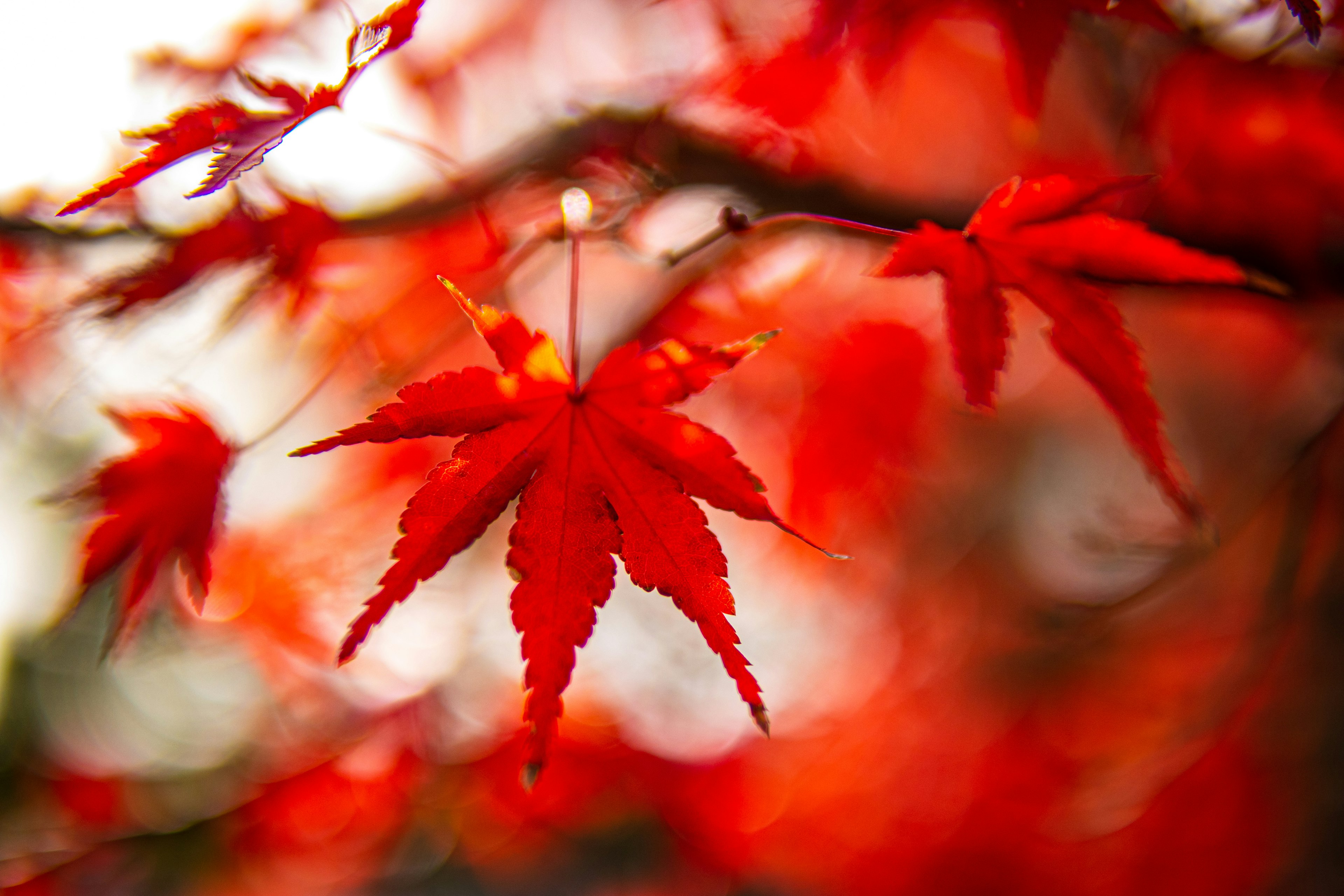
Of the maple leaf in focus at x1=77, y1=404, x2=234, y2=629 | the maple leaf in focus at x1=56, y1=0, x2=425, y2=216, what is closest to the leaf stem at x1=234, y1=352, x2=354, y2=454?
the maple leaf in focus at x1=77, y1=404, x2=234, y2=629

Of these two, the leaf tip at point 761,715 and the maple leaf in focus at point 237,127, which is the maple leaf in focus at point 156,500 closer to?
the maple leaf in focus at point 237,127

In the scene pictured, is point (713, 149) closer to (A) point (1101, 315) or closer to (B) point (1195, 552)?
(A) point (1101, 315)

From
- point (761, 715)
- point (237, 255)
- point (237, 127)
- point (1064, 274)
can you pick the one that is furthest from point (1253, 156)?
point (237, 255)

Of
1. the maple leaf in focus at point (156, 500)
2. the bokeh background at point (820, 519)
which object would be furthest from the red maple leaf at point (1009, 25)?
the maple leaf in focus at point (156, 500)

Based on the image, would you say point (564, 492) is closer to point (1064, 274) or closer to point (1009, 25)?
point (1064, 274)

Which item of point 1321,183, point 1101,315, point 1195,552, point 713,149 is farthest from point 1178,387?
point 1101,315
